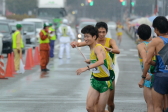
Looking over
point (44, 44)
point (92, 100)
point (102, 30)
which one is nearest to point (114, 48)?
point (102, 30)

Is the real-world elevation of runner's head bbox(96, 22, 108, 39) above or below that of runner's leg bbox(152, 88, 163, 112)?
above

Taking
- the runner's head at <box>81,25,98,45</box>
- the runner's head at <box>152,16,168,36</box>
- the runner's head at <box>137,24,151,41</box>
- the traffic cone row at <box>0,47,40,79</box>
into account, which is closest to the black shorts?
the runner's head at <box>152,16,168,36</box>

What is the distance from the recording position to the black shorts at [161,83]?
7.50 m

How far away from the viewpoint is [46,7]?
5388 centimetres

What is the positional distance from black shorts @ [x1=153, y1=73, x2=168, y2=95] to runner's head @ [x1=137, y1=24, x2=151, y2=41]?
0.97 m

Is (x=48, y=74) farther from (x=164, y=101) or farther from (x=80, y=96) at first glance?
(x=164, y=101)

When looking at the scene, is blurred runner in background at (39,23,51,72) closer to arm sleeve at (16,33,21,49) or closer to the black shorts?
arm sleeve at (16,33,21,49)

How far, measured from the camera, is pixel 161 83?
752 centimetres

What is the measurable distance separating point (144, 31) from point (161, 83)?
1.15 meters

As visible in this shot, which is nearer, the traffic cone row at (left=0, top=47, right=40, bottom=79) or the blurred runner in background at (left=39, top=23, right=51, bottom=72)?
the traffic cone row at (left=0, top=47, right=40, bottom=79)

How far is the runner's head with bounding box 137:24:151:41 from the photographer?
27.3 ft

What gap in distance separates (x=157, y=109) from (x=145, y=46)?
3.81 feet

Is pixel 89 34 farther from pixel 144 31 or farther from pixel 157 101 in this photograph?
pixel 157 101

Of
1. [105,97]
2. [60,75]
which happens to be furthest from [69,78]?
[105,97]
